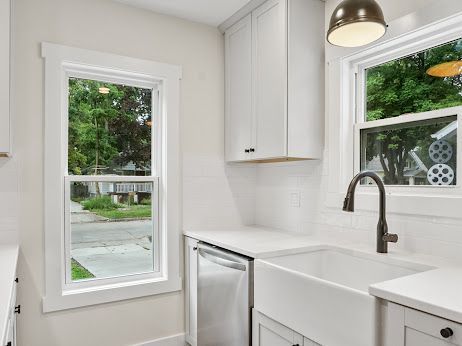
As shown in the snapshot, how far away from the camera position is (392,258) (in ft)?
5.83

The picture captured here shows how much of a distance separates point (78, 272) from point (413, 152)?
2.29 m

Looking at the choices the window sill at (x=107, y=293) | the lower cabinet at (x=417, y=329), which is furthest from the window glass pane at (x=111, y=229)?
the lower cabinet at (x=417, y=329)

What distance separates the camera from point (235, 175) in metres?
3.02

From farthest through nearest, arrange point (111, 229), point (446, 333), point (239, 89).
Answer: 1. point (239, 89)
2. point (111, 229)
3. point (446, 333)

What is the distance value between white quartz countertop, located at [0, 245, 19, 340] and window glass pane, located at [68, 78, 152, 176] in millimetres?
674

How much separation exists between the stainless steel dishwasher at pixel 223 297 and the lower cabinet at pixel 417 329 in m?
0.85

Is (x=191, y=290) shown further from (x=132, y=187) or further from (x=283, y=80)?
(x=283, y=80)

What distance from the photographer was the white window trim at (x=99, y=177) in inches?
90.3

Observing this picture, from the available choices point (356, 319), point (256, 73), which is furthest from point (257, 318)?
point (256, 73)

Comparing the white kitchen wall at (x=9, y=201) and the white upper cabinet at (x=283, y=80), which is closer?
the white kitchen wall at (x=9, y=201)

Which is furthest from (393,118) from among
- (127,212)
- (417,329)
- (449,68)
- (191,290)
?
(127,212)

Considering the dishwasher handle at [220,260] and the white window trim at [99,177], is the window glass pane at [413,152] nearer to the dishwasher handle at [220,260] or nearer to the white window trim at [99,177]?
the dishwasher handle at [220,260]

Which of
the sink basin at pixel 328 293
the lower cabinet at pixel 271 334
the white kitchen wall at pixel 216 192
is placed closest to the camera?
the sink basin at pixel 328 293

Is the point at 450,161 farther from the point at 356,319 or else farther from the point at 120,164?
the point at 120,164
